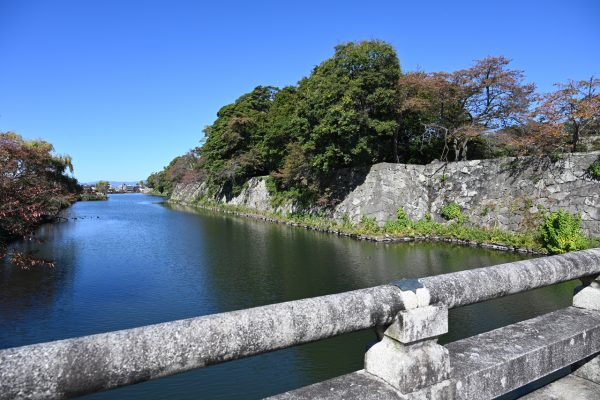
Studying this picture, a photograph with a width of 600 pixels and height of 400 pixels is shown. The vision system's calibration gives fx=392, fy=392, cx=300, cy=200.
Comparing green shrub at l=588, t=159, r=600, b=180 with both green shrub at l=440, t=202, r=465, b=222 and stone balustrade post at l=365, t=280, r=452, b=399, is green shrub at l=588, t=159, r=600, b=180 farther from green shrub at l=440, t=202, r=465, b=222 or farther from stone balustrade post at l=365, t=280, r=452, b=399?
stone balustrade post at l=365, t=280, r=452, b=399

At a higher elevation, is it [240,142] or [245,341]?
[240,142]

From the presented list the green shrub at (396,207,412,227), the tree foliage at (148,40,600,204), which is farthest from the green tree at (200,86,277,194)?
the green shrub at (396,207,412,227)

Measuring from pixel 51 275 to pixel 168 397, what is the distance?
27.2 feet

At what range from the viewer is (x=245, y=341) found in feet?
5.53

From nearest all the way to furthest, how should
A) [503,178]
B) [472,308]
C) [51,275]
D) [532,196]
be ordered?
[472,308] < [51,275] < [532,196] < [503,178]

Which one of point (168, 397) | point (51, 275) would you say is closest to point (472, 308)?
point (168, 397)

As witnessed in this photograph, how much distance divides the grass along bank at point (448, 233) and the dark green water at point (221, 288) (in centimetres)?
98

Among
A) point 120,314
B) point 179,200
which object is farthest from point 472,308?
point 179,200

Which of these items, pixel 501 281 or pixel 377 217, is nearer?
pixel 501 281

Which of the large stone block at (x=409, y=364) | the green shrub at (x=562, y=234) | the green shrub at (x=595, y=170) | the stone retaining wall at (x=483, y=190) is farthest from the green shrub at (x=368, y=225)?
the large stone block at (x=409, y=364)

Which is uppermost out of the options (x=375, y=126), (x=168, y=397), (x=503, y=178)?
(x=375, y=126)

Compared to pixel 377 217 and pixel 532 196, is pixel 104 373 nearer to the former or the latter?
pixel 532 196

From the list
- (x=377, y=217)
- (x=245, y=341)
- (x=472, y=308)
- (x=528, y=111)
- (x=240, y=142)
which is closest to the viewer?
(x=245, y=341)

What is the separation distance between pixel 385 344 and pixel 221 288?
8.64m
